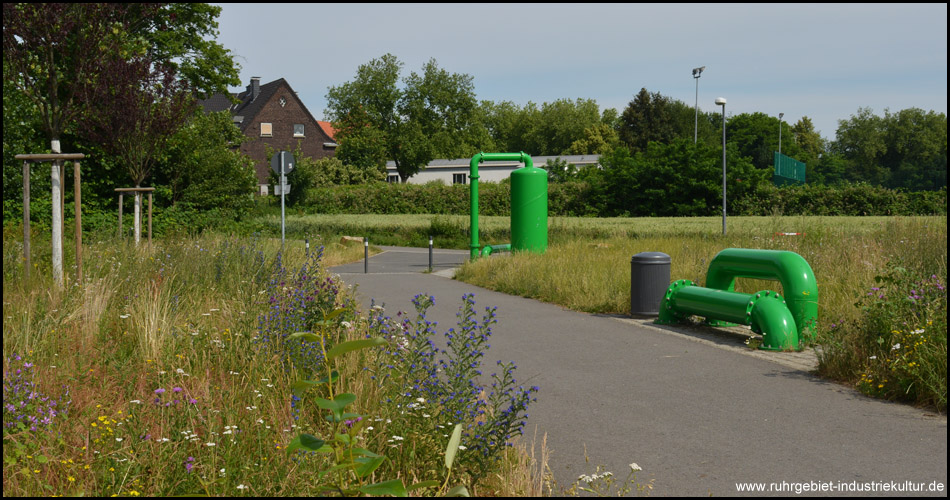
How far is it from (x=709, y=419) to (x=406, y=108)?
81301 mm

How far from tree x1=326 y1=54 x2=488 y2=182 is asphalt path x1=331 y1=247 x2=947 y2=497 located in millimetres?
73207

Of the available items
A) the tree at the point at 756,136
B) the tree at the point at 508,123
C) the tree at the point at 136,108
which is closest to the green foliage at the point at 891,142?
the tree at the point at 756,136

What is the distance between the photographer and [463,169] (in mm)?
87688

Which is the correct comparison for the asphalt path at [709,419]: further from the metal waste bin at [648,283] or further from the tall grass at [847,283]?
the metal waste bin at [648,283]

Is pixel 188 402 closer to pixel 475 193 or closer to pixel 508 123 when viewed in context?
pixel 475 193

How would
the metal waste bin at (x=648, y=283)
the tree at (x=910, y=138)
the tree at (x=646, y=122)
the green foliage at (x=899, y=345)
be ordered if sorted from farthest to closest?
1. the tree at (x=910, y=138)
2. the tree at (x=646, y=122)
3. the metal waste bin at (x=648, y=283)
4. the green foliage at (x=899, y=345)

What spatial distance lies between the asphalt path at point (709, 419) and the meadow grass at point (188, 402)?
98 cm

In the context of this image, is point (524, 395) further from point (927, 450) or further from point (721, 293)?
point (721, 293)

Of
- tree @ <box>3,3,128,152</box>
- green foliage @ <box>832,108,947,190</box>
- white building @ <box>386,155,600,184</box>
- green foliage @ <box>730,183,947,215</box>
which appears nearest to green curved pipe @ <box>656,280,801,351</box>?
tree @ <box>3,3,128,152</box>

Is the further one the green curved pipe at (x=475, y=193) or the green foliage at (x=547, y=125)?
the green foliage at (x=547, y=125)

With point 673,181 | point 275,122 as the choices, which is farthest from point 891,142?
point 275,122

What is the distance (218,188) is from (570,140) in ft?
285

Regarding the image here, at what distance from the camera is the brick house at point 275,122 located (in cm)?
6906

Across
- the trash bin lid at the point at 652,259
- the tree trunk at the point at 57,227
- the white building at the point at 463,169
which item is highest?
the white building at the point at 463,169
